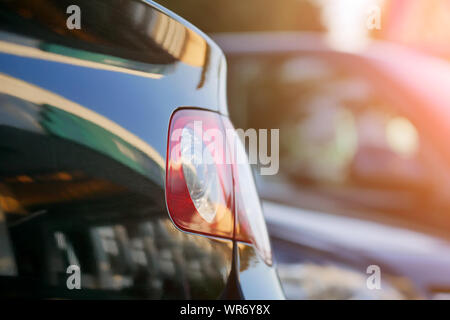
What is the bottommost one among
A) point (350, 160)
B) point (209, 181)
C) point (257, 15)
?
point (350, 160)

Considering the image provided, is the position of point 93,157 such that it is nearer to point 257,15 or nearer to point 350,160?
point 350,160

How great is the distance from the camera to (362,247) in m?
2.25

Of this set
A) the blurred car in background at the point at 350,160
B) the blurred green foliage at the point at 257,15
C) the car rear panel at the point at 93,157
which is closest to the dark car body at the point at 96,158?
the car rear panel at the point at 93,157

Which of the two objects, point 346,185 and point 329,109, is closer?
point 346,185

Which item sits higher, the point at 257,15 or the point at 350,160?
the point at 257,15

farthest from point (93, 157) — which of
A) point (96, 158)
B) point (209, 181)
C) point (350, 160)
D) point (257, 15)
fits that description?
point (257, 15)

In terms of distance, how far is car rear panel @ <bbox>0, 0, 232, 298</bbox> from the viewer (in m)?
1.01

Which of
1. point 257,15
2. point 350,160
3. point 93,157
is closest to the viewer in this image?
point 93,157

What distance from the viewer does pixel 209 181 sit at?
4.14 ft

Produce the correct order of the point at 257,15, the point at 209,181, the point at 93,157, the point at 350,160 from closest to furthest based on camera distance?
the point at 93,157
the point at 209,181
the point at 350,160
the point at 257,15
